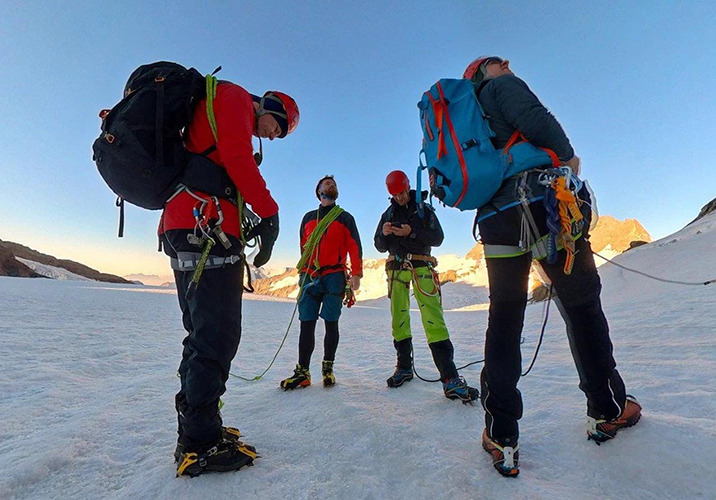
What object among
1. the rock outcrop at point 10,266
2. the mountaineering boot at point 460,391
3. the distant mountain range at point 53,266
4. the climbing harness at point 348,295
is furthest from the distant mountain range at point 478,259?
the mountaineering boot at point 460,391

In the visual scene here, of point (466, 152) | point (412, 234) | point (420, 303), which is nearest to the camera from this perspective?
point (466, 152)

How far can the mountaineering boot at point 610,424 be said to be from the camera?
1847mm

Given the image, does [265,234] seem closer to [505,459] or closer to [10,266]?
[505,459]

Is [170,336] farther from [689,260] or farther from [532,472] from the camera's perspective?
[689,260]

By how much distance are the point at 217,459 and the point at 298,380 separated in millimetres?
1720

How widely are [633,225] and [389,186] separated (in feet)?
239

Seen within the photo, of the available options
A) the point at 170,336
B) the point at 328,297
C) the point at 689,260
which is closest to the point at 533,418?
the point at 328,297

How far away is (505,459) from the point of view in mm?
1751

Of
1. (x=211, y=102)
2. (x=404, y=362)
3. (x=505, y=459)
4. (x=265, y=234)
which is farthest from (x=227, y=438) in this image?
(x=404, y=362)

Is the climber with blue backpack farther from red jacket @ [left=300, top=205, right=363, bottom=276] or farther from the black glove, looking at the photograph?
red jacket @ [left=300, top=205, right=363, bottom=276]

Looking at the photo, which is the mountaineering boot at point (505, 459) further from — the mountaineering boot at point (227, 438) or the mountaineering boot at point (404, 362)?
the mountaineering boot at point (404, 362)

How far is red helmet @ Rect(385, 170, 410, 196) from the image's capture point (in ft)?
12.1

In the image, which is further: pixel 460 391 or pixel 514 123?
pixel 460 391

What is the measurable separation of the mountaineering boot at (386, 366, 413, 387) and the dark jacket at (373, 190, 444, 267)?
108 centimetres
